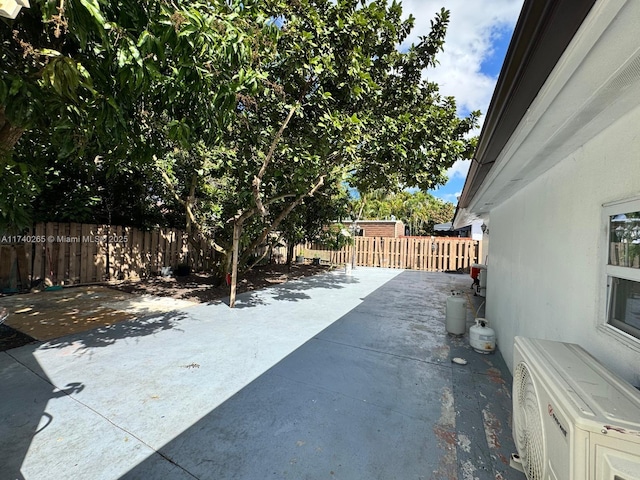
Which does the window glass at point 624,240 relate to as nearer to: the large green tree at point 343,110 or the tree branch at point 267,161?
the large green tree at point 343,110

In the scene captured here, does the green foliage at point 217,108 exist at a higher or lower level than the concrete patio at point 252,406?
higher

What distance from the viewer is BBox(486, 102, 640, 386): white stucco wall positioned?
1521mm

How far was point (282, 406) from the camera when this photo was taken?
8.61ft

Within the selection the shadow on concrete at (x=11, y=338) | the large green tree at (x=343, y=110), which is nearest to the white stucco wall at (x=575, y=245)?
the large green tree at (x=343, y=110)

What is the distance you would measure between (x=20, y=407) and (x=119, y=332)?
6.37 ft

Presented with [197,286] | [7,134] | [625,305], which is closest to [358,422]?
[625,305]

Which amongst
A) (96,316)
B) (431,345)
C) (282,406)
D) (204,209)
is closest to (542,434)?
(282,406)

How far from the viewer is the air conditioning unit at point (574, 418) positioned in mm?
910

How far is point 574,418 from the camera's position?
0.98m

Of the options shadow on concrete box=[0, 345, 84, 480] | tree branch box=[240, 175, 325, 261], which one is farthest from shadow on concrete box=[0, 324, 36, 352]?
tree branch box=[240, 175, 325, 261]

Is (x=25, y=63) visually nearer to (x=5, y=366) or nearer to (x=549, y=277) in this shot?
(x=5, y=366)

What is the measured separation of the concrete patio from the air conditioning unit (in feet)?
2.71

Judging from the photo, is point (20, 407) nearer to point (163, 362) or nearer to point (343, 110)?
point (163, 362)

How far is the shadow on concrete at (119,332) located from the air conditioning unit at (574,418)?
4596mm
